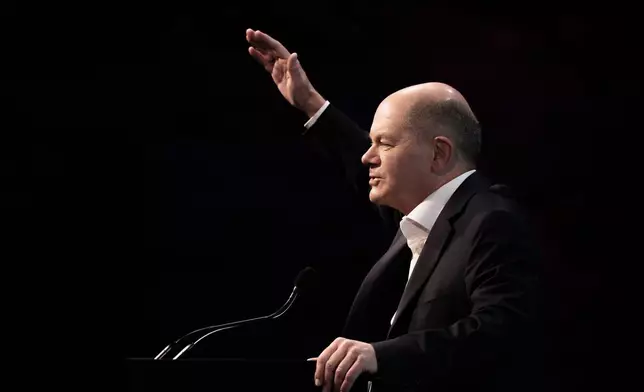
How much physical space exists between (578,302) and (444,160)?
870mm

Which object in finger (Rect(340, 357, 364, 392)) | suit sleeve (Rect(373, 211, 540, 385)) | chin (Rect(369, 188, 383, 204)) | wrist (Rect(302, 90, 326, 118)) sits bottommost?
finger (Rect(340, 357, 364, 392))

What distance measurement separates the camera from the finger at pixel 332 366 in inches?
62.9

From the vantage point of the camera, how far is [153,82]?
3.14 m

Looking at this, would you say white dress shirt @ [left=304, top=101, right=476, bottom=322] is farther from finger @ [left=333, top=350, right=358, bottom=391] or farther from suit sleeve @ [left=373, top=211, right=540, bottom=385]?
finger @ [left=333, top=350, right=358, bottom=391]

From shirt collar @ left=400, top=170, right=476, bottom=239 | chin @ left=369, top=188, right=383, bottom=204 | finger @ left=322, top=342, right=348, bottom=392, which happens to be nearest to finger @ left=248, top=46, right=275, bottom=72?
chin @ left=369, top=188, right=383, bottom=204

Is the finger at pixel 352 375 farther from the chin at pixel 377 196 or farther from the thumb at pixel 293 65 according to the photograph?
the thumb at pixel 293 65

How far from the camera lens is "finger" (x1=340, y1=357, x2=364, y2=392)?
1.59 metres

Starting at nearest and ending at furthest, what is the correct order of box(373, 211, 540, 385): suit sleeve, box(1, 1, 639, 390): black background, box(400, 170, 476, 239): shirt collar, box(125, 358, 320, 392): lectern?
1. box(125, 358, 320, 392): lectern
2. box(373, 211, 540, 385): suit sleeve
3. box(400, 170, 476, 239): shirt collar
4. box(1, 1, 639, 390): black background

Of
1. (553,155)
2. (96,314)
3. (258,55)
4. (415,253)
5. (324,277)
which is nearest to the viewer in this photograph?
(96,314)

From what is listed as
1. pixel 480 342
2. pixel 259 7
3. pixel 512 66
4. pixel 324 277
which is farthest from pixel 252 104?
pixel 480 342

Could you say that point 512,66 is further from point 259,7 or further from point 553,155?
point 259,7

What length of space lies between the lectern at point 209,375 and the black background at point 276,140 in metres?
1.30

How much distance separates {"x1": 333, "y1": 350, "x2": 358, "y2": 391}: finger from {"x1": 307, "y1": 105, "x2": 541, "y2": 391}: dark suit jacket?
65mm

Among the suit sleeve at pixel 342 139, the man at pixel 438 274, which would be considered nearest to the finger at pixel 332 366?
the man at pixel 438 274
